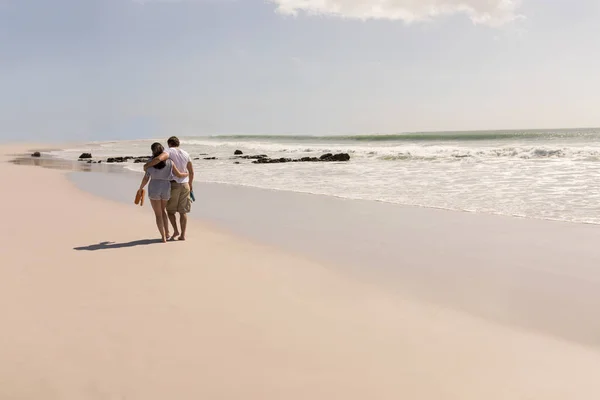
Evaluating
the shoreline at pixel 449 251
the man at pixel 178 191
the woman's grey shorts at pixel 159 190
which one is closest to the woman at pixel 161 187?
the woman's grey shorts at pixel 159 190

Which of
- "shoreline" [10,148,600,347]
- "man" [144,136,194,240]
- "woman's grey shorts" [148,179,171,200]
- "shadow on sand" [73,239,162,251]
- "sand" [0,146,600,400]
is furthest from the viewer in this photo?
"man" [144,136,194,240]

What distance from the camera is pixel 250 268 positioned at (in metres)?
6.04

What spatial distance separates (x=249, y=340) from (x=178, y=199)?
15.8 feet

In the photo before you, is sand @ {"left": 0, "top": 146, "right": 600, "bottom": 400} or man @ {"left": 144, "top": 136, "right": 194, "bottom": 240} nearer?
sand @ {"left": 0, "top": 146, "right": 600, "bottom": 400}

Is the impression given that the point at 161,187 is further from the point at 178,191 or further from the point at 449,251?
the point at 449,251

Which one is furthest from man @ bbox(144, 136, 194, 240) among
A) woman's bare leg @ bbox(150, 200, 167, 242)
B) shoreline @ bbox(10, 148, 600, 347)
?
shoreline @ bbox(10, 148, 600, 347)

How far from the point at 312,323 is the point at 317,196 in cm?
937

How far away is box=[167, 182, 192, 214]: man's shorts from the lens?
823 cm

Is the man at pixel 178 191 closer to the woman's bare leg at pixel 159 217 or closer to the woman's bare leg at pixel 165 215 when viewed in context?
the woman's bare leg at pixel 165 215

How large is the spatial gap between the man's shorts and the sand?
1945mm

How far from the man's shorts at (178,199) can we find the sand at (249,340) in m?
1.95

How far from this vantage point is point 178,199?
8258 mm

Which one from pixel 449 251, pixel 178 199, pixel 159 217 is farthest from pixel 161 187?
pixel 449 251

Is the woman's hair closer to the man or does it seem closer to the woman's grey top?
the woman's grey top
